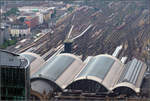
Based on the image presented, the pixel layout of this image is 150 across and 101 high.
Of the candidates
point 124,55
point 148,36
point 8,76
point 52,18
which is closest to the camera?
point 8,76

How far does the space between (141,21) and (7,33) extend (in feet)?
30.0

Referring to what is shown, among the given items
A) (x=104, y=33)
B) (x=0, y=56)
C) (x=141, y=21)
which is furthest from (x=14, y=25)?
(x=0, y=56)

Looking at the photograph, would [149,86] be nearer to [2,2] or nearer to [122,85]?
[122,85]

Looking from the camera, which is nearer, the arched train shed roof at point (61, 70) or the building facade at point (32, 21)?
the arched train shed roof at point (61, 70)

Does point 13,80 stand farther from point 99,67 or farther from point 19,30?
point 19,30

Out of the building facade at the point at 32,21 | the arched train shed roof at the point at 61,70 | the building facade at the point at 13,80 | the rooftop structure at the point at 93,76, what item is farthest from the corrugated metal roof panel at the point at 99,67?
the building facade at the point at 32,21

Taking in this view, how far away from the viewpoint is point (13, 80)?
5.70 metres

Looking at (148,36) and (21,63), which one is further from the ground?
(21,63)

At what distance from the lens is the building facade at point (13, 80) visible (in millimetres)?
5684

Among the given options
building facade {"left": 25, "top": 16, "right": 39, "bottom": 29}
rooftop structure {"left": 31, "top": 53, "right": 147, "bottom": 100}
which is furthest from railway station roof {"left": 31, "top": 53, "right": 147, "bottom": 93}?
building facade {"left": 25, "top": 16, "right": 39, "bottom": 29}

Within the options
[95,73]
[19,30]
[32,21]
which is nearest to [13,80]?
[95,73]

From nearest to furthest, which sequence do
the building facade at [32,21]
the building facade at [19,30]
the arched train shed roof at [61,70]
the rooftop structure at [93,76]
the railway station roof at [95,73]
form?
the rooftop structure at [93,76]
the railway station roof at [95,73]
the arched train shed roof at [61,70]
the building facade at [19,30]
the building facade at [32,21]

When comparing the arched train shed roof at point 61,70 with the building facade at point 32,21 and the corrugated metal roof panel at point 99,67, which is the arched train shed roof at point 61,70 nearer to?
the corrugated metal roof panel at point 99,67

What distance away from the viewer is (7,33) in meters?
21.3
